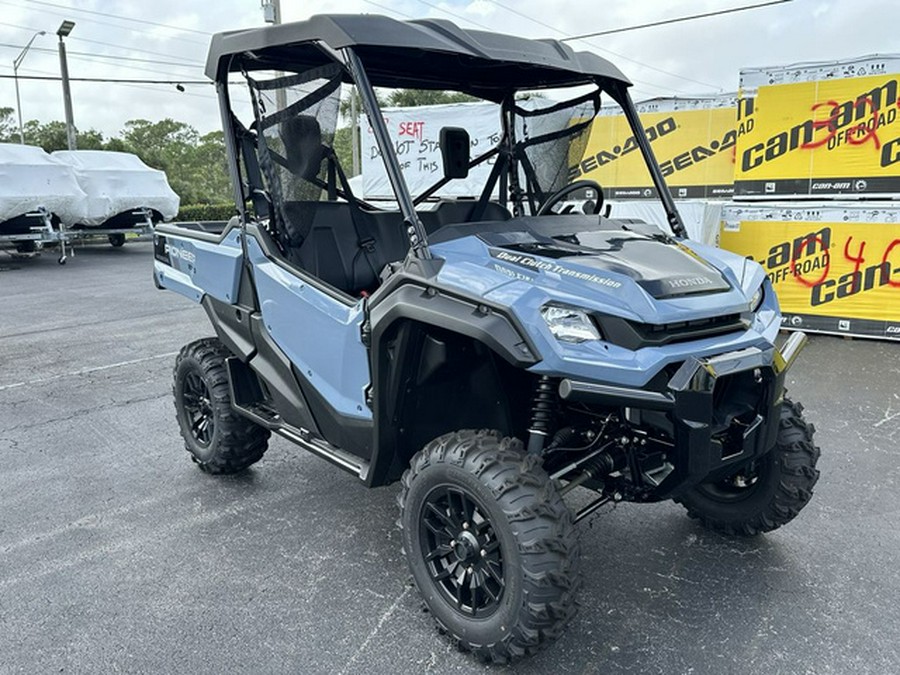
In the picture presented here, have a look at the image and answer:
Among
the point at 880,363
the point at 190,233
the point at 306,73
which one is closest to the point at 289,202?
the point at 306,73

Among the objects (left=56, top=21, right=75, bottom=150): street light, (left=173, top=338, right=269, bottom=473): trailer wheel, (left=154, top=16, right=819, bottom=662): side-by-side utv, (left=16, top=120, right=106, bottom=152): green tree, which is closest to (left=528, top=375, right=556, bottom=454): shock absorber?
(left=154, top=16, right=819, bottom=662): side-by-side utv

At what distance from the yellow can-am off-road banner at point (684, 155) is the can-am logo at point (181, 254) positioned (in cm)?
642

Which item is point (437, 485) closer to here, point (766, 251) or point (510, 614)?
point (510, 614)

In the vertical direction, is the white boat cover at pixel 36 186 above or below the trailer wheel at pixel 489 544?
above

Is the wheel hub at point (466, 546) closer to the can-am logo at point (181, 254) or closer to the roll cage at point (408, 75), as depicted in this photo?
the roll cage at point (408, 75)

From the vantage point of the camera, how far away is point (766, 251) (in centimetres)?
786

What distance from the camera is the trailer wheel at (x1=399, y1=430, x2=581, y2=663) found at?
220 centimetres

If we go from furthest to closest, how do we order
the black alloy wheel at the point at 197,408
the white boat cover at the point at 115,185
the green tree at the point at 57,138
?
the green tree at the point at 57,138, the white boat cover at the point at 115,185, the black alloy wheel at the point at 197,408

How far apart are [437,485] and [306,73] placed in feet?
5.94

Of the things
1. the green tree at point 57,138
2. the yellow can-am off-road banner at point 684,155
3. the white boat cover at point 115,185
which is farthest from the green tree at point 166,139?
the yellow can-am off-road banner at point 684,155

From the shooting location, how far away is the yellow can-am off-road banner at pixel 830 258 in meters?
7.22

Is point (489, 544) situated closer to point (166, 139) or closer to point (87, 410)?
point (87, 410)

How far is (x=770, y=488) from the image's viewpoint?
3.04m

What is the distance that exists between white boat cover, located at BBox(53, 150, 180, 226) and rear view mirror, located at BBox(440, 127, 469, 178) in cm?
1481
